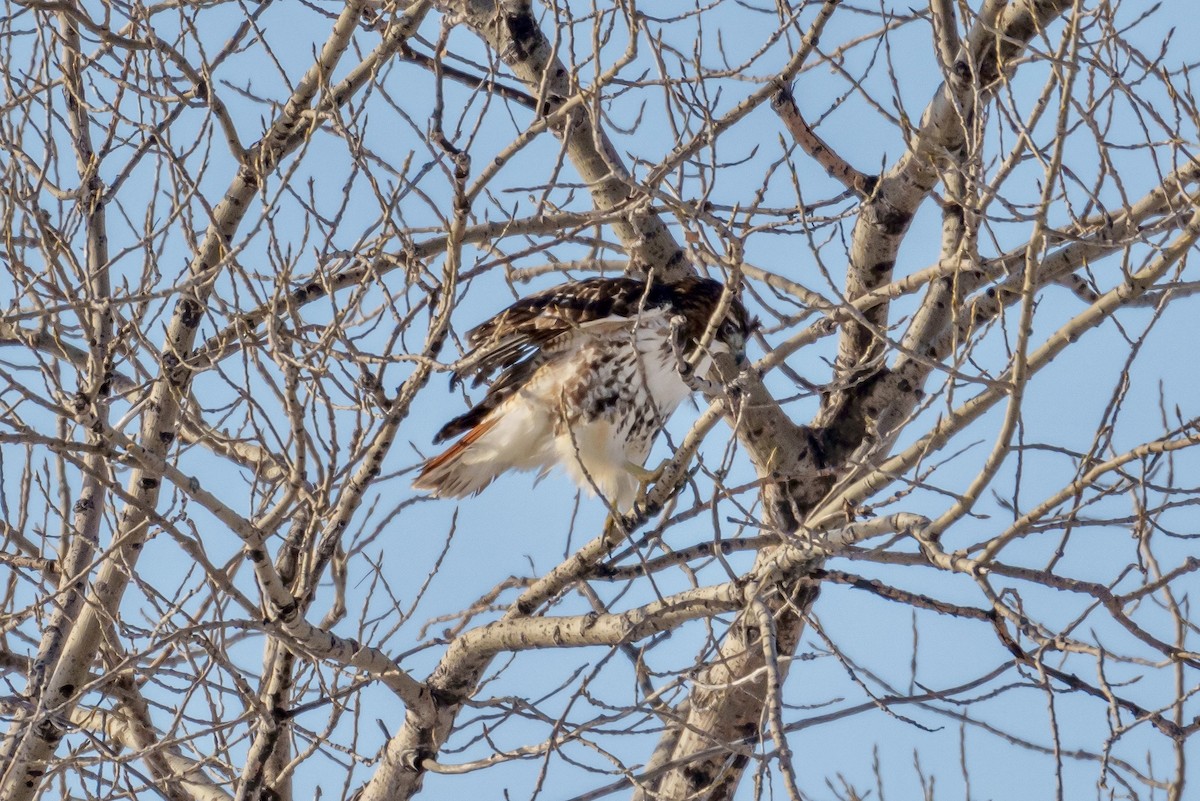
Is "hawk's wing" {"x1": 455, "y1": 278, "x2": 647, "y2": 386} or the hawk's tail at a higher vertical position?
"hawk's wing" {"x1": 455, "y1": 278, "x2": 647, "y2": 386}

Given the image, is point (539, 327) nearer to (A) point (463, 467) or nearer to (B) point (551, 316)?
(B) point (551, 316)

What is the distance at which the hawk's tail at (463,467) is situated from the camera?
191 inches

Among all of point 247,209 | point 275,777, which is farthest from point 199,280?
point 275,777

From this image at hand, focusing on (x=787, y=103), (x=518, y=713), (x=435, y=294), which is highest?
(x=787, y=103)

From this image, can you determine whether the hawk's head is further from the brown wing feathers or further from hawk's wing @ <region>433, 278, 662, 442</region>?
hawk's wing @ <region>433, 278, 662, 442</region>

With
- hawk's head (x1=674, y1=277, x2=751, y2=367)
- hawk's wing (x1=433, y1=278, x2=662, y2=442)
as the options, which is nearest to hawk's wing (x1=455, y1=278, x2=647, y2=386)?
hawk's wing (x1=433, y1=278, x2=662, y2=442)

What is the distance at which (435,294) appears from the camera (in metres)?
3.48

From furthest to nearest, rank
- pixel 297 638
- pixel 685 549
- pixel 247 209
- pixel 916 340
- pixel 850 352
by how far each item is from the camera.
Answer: pixel 850 352 < pixel 916 340 < pixel 247 209 < pixel 685 549 < pixel 297 638

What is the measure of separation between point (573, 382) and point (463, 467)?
495 millimetres

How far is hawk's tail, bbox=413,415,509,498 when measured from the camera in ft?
15.9

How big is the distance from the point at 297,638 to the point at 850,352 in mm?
2484

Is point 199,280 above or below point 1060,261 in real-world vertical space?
below

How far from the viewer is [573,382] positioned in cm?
498

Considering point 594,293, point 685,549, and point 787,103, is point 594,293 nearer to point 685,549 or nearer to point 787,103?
point 787,103
